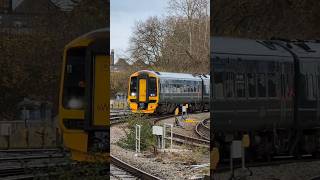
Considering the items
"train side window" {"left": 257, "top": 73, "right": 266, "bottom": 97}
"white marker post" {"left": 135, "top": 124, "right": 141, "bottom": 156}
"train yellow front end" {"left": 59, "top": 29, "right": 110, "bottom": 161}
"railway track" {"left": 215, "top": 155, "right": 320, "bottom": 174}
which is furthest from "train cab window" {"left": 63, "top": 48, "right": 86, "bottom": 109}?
"train side window" {"left": 257, "top": 73, "right": 266, "bottom": 97}

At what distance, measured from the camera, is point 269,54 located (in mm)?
5234

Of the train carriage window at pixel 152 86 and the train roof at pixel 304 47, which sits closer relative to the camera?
the train carriage window at pixel 152 86

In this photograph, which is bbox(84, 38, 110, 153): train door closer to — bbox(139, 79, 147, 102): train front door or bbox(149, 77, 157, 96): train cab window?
bbox(139, 79, 147, 102): train front door

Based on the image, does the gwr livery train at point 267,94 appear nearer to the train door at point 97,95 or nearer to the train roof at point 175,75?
the train roof at point 175,75

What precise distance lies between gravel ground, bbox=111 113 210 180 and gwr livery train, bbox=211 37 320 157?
0.29m

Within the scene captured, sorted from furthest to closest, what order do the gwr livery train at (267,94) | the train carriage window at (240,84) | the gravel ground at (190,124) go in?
the train carriage window at (240,84), the gwr livery train at (267,94), the gravel ground at (190,124)

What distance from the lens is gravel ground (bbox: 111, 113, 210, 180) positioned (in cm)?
452

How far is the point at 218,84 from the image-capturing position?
190 inches

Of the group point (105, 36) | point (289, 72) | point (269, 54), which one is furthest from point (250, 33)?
point (105, 36)

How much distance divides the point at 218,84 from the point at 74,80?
4.76 ft

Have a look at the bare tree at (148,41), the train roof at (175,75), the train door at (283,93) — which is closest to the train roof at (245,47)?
the train door at (283,93)

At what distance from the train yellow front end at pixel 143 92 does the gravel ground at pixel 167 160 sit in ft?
0.72

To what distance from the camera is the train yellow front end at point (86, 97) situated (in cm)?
437

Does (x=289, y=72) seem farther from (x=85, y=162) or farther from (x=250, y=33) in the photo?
(x=85, y=162)
